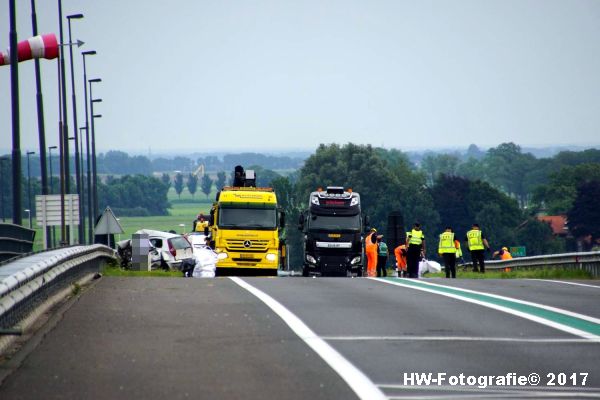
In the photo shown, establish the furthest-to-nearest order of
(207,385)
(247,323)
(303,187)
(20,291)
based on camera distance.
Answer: (303,187) < (247,323) < (20,291) < (207,385)

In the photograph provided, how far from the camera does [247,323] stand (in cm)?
1734

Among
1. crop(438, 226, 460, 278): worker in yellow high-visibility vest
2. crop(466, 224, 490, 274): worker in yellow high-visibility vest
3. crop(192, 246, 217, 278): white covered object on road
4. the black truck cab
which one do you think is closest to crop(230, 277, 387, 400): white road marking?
crop(192, 246, 217, 278): white covered object on road

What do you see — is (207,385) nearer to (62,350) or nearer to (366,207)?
(62,350)

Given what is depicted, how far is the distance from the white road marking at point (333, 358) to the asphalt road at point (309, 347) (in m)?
0.02

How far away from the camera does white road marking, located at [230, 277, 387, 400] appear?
12.0 metres

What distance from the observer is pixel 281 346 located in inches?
591

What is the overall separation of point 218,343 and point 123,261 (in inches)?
1333

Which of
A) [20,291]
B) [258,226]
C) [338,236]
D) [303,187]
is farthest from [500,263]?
[303,187]

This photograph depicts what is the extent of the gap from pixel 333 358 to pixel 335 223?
118 feet

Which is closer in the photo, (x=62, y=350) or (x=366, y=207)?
(x=62, y=350)

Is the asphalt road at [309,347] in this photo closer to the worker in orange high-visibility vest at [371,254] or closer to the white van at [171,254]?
the worker in orange high-visibility vest at [371,254]

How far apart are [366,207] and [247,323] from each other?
478 feet

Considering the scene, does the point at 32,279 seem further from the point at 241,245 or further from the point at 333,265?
the point at 333,265

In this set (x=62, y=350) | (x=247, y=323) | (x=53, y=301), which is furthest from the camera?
(x=53, y=301)
